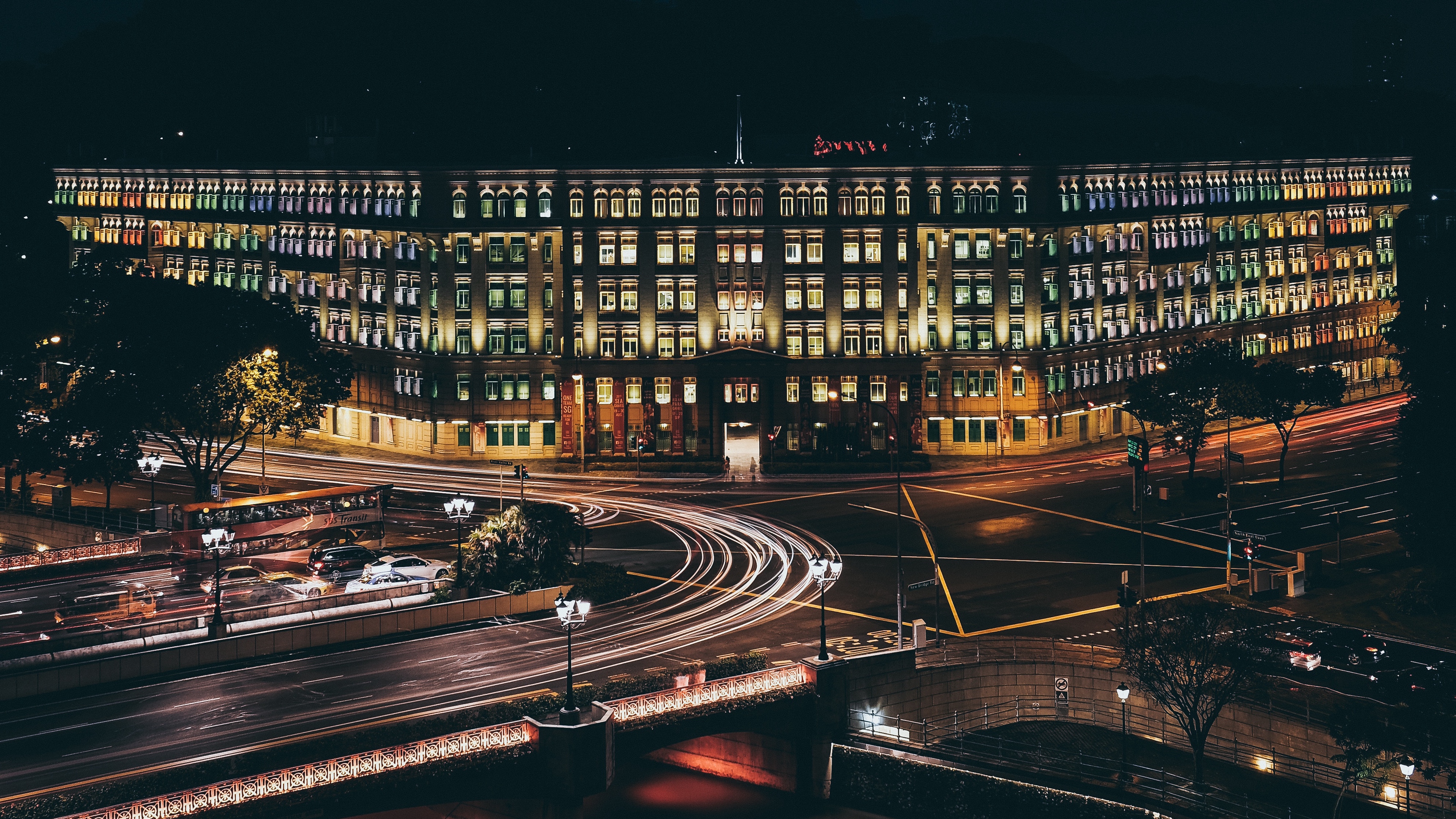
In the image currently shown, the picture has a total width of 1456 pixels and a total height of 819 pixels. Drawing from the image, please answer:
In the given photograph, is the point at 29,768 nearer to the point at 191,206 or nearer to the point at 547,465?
the point at 547,465

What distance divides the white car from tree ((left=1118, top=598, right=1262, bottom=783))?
1532 inches

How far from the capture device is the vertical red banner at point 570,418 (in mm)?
136250

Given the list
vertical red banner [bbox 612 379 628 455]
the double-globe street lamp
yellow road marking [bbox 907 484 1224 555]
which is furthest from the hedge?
vertical red banner [bbox 612 379 628 455]

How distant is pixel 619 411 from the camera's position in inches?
5359

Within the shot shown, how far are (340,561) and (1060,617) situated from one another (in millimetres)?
40386

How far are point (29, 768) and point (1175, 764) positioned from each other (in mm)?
45380

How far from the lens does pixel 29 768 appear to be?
195 ft

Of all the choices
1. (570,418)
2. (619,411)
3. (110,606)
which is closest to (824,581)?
(110,606)

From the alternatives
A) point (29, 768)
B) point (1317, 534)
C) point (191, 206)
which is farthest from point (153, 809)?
point (191, 206)

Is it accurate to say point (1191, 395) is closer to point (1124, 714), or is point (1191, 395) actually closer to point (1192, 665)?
point (1124, 714)

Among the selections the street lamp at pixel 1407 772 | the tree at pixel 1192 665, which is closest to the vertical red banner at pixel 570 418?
the tree at pixel 1192 665

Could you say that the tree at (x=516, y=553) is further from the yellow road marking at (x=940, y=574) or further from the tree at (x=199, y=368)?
the tree at (x=199, y=368)

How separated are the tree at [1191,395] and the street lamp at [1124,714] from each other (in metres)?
45.4

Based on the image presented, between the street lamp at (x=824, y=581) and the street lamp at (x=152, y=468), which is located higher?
the street lamp at (x=152, y=468)
